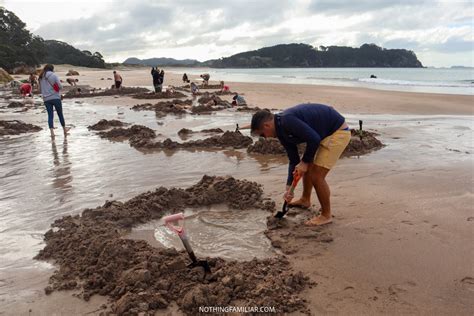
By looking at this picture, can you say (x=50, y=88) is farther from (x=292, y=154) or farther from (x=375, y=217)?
(x=375, y=217)

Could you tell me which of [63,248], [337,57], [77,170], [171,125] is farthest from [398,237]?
[337,57]

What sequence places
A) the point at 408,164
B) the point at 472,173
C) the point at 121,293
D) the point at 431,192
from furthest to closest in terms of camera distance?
1. the point at 408,164
2. the point at 472,173
3. the point at 431,192
4. the point at 121,293

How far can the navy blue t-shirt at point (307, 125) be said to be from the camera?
3.54 m

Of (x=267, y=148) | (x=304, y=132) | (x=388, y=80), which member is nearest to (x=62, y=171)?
(x=267, y=148)

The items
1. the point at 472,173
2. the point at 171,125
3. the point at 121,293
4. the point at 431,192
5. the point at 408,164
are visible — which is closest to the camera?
the point at 121,293

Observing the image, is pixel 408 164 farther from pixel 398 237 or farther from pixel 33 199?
pixel 33 199

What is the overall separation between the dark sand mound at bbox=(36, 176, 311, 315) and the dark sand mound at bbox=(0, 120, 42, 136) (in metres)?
6.70

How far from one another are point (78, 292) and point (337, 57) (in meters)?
141

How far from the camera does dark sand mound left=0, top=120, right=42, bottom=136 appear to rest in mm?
9516

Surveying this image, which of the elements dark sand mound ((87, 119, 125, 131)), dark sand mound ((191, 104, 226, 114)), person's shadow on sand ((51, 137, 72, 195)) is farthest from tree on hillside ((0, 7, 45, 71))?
person's shadow on sand ((51, 137, 72, 195))

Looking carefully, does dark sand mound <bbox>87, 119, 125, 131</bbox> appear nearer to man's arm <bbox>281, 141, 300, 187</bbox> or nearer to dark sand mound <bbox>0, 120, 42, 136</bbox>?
dark sand mound <bbox>0, 120, 42, 136</bbox>

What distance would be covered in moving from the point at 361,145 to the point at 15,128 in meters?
8.16

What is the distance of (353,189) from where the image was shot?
16.3ft

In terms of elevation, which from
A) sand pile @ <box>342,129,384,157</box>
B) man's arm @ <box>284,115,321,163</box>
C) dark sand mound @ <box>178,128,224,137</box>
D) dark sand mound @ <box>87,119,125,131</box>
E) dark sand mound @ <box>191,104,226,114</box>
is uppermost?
man's arm @ <box>284,115,321,163</box>
